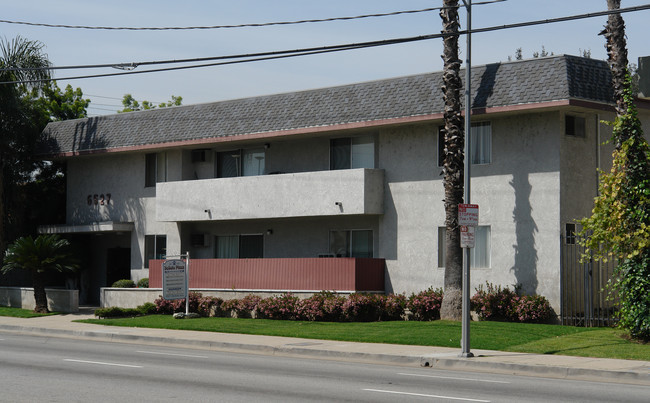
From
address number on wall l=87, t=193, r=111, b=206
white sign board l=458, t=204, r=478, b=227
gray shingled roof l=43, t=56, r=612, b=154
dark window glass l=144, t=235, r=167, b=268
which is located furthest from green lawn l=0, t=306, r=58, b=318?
white sign board l=458, t=204, r=478, b=227

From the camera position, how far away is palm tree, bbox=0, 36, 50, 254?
1411 inches

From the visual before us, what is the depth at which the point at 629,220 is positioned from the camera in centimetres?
2073

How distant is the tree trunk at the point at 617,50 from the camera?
23.2m

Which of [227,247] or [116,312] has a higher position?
[227,247]

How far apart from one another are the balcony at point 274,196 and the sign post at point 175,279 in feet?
10.3

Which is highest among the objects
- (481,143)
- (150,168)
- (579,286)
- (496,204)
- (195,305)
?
(150,168)

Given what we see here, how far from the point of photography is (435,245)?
27.8 metres

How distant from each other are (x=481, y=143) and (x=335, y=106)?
5065 millimetres

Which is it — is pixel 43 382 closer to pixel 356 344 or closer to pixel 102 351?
pixel 102 351

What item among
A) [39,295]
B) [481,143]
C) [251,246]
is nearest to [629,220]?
[481,143]

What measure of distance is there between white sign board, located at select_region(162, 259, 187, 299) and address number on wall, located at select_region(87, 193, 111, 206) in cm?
887

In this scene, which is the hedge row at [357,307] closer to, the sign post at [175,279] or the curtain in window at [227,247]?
the sign post at [175,279]

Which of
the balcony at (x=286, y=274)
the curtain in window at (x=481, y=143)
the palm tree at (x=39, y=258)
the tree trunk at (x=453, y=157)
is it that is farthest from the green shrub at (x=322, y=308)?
the palm tree at (x=39, y=258)

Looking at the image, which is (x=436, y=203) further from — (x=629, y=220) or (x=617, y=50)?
(x=629, y=220)
